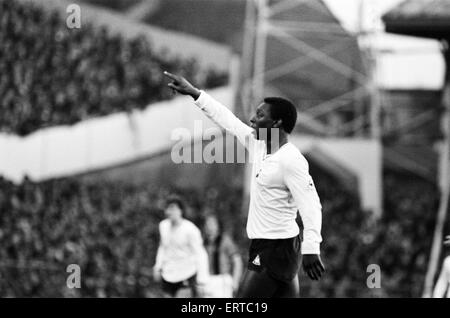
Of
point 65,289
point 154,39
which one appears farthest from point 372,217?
point 65,289

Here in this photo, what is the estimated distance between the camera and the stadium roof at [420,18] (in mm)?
23719

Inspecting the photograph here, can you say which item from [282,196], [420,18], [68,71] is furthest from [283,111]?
[420,18]

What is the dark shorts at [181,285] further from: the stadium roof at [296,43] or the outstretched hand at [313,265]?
the stadium roof at [296,43]

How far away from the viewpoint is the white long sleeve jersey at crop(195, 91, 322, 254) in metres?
7.80

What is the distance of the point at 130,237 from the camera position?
19297 millimetres

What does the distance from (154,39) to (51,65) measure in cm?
492

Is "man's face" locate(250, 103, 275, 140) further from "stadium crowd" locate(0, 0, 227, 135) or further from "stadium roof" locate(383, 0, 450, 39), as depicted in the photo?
"stadium roof" locate(383, 0, 450, 39)

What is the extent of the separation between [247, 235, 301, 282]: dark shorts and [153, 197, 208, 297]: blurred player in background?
13.7ft

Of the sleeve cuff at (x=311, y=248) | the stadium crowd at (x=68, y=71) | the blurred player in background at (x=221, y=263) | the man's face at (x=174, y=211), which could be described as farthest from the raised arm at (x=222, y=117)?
the stadium crowd at (x=68, y=71)

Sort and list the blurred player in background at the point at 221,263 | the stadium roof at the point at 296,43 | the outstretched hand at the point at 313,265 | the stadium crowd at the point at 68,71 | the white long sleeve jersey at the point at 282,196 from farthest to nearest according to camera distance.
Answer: the stadium roof at the point at 296,43 < the stadium crowd at the point at 68,71 < the blurred player in background at the point at 221,263 < the white long sleeve jersey at the point at 282,196 < the outstretched hand at the point at 313,265

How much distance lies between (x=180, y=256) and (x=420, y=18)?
13.1m

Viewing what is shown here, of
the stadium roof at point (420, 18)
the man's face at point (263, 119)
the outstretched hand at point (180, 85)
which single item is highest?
the stadium roof at point (420, 18)

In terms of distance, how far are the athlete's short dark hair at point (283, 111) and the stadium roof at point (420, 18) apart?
53.4ft

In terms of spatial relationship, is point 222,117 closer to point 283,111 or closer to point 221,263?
point 283,111
